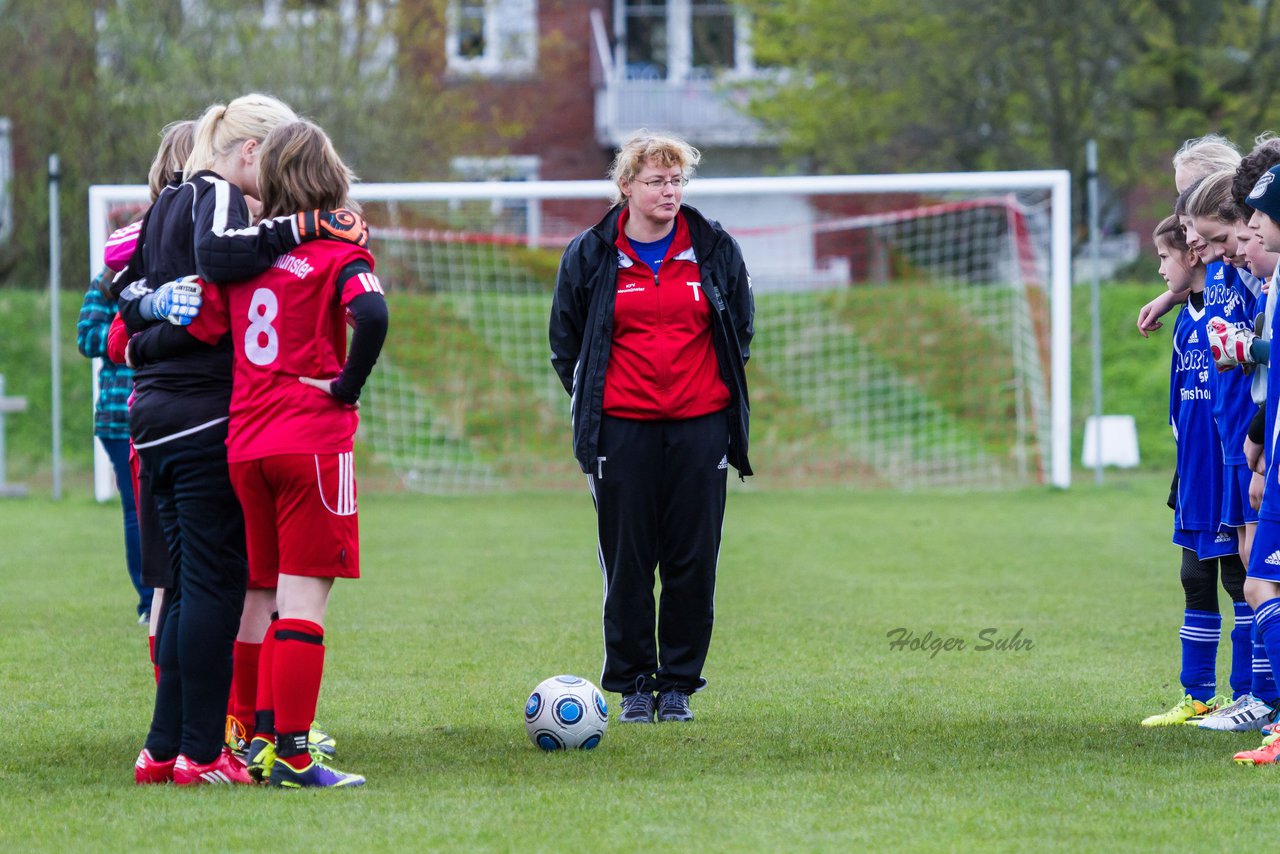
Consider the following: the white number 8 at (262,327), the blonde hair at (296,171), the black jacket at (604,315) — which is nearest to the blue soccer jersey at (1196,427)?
the black jacket at (604,315)

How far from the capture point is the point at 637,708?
18.0ft

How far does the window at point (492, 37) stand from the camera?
20.8 meters

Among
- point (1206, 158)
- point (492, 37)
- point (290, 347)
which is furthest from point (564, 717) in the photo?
point (492, 37)

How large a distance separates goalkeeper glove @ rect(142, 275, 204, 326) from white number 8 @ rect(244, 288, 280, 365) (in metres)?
0.15

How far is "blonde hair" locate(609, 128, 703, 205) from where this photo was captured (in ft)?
17.7

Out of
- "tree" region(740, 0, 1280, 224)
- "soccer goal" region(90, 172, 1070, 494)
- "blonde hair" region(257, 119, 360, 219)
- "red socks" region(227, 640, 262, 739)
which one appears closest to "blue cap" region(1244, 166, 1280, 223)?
"blonde hair" region(257, 119, 360, 219)

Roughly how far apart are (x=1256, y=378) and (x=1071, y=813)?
4.59 ft

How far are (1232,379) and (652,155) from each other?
203 cm

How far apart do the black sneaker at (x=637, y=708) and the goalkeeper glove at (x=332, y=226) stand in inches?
78.5

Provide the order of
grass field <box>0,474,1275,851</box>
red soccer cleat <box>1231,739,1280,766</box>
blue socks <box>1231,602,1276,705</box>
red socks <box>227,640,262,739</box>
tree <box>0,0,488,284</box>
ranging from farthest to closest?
tree <box>0,0,488,284</box>
blue socks <box>1231,602,1276,705</box>
red socks <box>227,640,262,739</box>
red soccer cleat <box>1231,739,1280,766</box>
grass field <box>0,474,1275,851</box>

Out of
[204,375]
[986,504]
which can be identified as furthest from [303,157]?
[986,504]

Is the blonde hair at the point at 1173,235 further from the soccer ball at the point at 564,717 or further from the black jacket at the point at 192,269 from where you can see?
the black jacket at the point at 192,269

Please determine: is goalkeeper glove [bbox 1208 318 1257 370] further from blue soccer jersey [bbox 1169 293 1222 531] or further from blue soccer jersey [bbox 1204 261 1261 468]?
blue soccer jersey [bbox 1169 293 1222 531]

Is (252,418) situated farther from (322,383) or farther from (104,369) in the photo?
(104,369)
